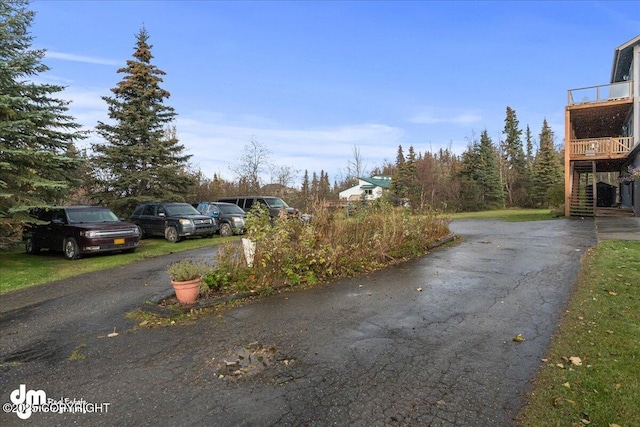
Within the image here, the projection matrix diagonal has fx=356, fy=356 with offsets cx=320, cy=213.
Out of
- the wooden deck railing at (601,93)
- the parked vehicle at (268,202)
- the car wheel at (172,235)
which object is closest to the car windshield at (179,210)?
the car wheel at (172,235)

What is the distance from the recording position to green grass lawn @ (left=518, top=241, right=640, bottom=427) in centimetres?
259

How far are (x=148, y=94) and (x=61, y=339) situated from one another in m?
18.1

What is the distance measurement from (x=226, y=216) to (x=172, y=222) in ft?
8.62

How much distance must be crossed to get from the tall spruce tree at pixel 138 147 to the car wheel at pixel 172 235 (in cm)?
490

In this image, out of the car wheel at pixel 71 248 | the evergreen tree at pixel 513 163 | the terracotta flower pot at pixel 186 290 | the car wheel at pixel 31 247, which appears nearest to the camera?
the terracotta flower pot at pixel 186 290

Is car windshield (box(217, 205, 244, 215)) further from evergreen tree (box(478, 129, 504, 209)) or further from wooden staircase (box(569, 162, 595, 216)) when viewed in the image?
evergreen tree (box(478, 129, 504, 209))

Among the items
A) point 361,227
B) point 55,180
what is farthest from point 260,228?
point 55,180

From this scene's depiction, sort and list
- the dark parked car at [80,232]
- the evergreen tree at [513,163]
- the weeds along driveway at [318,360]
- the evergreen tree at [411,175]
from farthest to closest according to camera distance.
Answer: the evergreen tree at [513,163] < the evergreen tree at [411,175] < the dark parked car at [80,232] < the weeds along driveway at [318,360]

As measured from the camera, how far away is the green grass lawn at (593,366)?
259 centimetres

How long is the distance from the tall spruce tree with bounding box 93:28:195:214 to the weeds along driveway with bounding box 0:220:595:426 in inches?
554

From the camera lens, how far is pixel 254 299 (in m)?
5.96

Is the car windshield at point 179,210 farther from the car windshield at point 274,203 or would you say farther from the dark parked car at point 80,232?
the car windshield at point 274,203

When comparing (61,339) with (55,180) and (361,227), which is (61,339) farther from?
(55,180)

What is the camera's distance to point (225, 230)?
54.5ft
